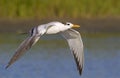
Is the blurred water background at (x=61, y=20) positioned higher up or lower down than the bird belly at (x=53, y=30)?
lower down

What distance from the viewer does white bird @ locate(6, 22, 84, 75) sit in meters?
11.5

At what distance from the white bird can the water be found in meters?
2.10

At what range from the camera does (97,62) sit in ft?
56.8

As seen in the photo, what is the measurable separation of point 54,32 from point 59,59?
532 centimetres

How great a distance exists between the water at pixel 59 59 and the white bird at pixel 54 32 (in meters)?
2.10

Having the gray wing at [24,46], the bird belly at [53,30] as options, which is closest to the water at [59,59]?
the bird belly at [53,30]

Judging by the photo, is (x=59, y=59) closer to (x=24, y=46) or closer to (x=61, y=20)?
(x=61, y=20)

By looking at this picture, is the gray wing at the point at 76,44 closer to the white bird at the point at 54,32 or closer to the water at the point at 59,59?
the white bird at the point at 54,32

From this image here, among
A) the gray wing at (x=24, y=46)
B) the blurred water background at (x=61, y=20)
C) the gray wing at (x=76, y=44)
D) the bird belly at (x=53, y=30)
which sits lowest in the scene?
the blurred water background at (x=61, y=20)

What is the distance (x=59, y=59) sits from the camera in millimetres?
17859

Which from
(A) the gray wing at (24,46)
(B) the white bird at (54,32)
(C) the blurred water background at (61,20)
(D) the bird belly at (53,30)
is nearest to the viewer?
(A) the gray wing at (24,46)

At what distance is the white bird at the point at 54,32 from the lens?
1146cm

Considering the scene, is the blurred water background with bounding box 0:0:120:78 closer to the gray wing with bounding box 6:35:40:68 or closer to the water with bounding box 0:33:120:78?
the water with bounding box 0:33:120:78

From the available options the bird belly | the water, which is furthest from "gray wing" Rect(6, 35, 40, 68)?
the water
